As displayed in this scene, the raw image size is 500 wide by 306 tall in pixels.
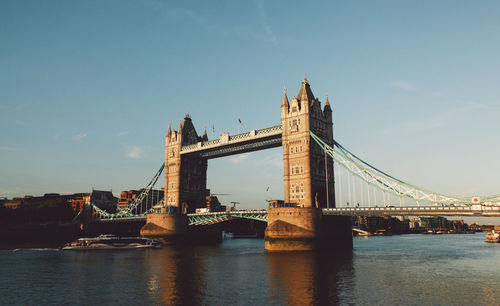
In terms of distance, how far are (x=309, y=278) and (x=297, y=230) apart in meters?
25.0

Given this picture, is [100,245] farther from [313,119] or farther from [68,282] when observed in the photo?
[313,119]

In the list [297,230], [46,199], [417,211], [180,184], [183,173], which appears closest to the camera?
[417,211]

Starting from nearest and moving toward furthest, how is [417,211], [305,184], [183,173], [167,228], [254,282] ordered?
[254,282] → [417,211] → [305,184] → [167,228] → [183,173]

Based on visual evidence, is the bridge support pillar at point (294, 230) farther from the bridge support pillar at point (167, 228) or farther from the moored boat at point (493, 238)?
the moored boat at point (493, 238)

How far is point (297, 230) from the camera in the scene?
61.9 metres

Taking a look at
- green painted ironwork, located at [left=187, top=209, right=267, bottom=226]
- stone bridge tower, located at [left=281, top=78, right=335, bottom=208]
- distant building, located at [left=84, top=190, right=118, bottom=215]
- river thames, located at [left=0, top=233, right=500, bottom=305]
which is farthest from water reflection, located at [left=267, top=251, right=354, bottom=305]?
distant building, located at [left=84, top=190, right=118, bottom=215]

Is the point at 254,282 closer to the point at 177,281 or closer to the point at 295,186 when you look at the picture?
the point at 177,281

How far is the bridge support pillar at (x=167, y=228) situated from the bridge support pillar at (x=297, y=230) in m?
33.4

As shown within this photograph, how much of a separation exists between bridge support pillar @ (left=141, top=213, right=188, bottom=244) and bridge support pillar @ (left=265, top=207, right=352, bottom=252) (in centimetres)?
3341

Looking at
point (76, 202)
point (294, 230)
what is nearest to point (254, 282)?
point (294, 230)

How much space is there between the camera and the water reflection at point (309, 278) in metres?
28.9

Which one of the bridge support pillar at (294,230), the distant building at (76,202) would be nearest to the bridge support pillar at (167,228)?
the bridge support pillar at (294,230)

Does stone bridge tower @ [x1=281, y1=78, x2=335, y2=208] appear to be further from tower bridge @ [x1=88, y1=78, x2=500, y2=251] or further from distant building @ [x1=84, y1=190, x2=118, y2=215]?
distant building @ [x1=84, y1=190, x2=118, y2=215]

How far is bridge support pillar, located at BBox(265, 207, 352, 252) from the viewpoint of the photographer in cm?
6141
